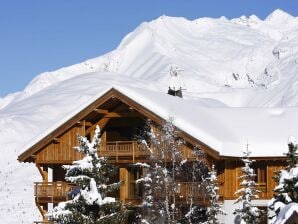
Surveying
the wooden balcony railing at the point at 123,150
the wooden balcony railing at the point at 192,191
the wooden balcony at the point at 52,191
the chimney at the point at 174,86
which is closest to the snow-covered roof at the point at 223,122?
the wooden balcony railing at the point at 192,191

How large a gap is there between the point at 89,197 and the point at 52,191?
12843 mm

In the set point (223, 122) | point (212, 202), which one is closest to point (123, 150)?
point (223, 122)

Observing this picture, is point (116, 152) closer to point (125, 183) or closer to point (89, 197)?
point (125, 183)

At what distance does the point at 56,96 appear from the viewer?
130m

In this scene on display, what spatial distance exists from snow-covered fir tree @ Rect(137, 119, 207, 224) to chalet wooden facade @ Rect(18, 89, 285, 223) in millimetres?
2904

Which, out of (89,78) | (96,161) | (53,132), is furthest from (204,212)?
(89,78)

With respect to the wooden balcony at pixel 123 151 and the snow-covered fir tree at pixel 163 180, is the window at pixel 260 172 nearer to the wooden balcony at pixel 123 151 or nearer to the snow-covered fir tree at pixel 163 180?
the snow-covered fir tree at pixel 163 180

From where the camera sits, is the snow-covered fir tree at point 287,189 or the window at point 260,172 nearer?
the snow-covered fir tree at point 287,189

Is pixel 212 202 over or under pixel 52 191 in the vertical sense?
under

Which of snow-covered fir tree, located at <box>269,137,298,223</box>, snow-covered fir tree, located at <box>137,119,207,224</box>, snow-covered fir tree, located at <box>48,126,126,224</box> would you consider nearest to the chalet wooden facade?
snow-covered fir tree, located at <box>137,119,207,224</box>

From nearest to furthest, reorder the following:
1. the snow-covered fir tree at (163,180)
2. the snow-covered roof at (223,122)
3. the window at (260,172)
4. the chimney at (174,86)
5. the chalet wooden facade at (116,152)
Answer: the snow-covered fir tree at (163,180), the snow-covered roof at (223,122), the chalet wooden facade at (116,152), the window at (260,172), the chimney at (174,86)

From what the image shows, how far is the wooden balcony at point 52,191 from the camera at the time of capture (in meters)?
37.6

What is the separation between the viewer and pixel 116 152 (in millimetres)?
36812

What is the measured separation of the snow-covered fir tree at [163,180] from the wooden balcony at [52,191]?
6.23 m
